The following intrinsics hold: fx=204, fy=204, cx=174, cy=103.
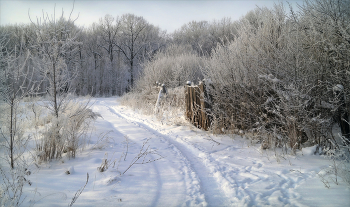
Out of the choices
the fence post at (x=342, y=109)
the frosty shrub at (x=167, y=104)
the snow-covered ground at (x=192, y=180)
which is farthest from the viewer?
the frosty shrub at (x=167, y=104)

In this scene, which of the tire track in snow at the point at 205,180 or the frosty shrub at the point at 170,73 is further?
the frosty shrub at the point at 170,73

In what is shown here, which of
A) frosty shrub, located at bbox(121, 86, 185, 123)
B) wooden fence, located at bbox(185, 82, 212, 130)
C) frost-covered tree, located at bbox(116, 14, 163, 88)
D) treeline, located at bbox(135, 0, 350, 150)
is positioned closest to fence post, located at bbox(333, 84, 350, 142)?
treeline, located at bbox(135, 0, 350, 150)

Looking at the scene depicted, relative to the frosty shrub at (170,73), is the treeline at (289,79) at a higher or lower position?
lower

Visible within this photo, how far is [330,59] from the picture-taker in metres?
4.04

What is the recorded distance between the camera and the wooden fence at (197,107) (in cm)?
639

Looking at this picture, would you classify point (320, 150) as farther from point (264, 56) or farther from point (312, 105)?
point (264, 56)

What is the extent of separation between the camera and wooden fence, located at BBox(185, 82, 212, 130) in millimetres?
6387

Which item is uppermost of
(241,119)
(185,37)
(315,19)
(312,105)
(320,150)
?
(185,37)

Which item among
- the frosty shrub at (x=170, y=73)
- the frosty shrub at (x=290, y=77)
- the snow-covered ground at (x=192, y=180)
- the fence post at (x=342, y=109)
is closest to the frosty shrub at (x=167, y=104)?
the frosty shrub at (x=170, y=73)

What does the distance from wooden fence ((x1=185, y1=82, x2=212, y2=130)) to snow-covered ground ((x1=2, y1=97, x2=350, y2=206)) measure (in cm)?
185

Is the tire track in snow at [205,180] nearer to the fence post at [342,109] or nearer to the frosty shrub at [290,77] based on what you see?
the frosty shrub at [290,77]

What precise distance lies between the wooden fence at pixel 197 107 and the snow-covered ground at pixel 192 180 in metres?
1.85

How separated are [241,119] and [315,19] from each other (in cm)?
281

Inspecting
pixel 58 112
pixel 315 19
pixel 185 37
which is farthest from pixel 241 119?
pixel 185 37
